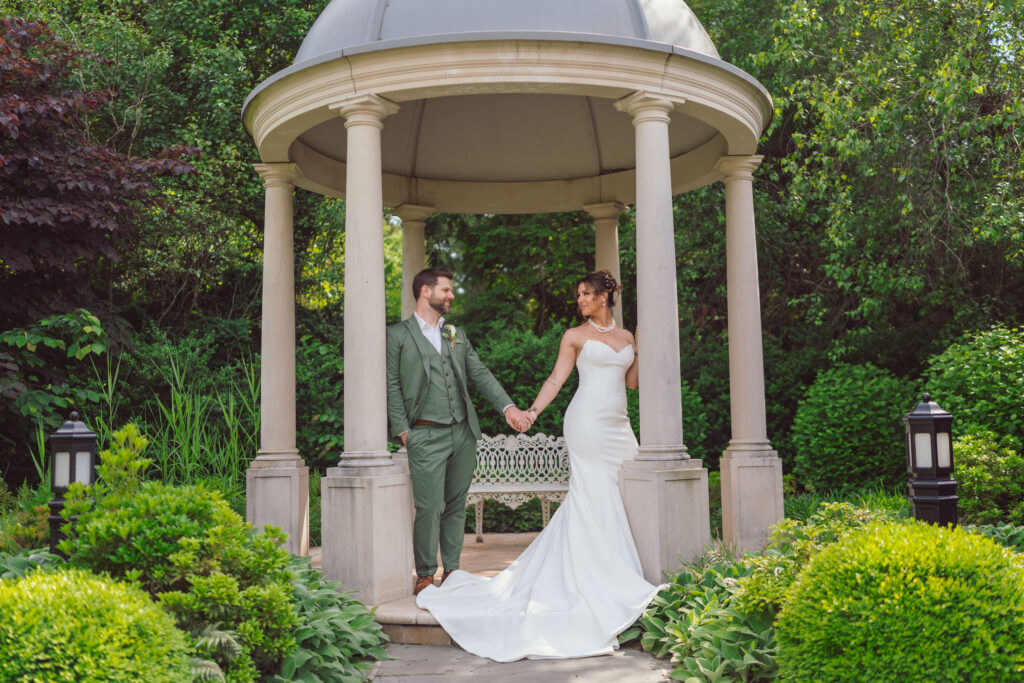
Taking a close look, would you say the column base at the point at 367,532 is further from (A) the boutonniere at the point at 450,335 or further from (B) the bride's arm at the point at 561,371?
(B) the bride's arm at the point at 561,371

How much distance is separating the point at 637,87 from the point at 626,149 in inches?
134

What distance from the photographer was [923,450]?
590 cm

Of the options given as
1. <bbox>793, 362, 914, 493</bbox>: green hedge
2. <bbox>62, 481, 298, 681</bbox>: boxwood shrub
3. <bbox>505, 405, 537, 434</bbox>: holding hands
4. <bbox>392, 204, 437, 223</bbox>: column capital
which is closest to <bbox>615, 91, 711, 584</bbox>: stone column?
<bbox>505, 405, 537, 434</bbox>: holding hands

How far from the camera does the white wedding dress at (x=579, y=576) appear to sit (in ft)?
20.6

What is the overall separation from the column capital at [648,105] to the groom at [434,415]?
82.4 inches

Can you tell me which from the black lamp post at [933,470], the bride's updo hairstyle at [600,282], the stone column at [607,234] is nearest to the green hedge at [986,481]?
the black lamp post at [933,470]

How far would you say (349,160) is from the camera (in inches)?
294

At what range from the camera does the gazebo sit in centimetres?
707

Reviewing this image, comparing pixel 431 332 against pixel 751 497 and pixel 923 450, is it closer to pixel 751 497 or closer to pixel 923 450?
pixel 751 497

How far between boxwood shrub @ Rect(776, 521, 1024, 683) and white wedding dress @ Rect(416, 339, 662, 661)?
1954 millimetres

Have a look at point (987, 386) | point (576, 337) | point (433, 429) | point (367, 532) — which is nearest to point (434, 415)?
point (433, 429)

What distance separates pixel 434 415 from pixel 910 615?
409 cm

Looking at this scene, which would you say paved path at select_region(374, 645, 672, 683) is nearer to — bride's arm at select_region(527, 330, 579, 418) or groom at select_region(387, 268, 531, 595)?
groom at select_region(387, 268, 531, 595)

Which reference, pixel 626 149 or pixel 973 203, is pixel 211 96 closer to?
pixel 626 149
